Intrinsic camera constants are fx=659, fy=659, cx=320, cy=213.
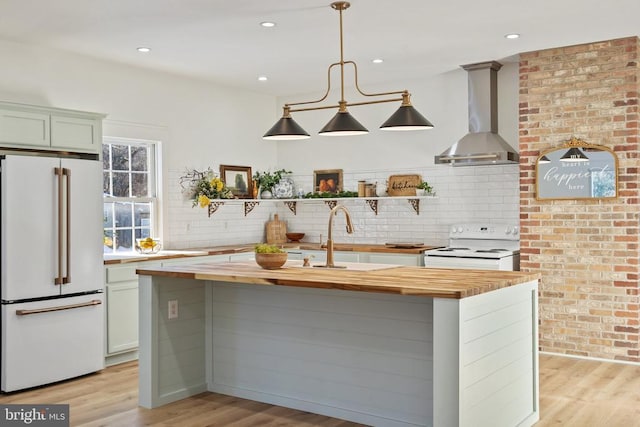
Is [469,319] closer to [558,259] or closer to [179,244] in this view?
[558,259]

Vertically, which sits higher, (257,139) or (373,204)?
(257,139)

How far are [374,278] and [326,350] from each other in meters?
0.77

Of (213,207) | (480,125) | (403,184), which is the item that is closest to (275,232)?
(213,207)

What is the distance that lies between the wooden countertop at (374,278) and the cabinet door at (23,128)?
1.49 metres

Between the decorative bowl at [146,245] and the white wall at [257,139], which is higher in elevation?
the white wall at [257,139]

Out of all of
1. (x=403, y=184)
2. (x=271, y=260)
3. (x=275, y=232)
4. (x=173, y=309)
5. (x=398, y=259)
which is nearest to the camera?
(x=271, y=260)

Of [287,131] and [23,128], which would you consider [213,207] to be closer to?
[23,128]

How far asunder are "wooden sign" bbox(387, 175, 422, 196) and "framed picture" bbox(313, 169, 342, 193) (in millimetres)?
718

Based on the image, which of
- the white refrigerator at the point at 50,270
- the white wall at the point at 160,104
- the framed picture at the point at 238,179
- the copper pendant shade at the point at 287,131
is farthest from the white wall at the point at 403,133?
the white refrigerator at the point at 50,270

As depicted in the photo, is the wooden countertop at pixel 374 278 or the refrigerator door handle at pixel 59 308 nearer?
the wooden countertop at pixel 374 278

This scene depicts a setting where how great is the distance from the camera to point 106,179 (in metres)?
6.34

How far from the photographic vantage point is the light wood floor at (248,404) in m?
4.13

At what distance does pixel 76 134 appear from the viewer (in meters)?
5.36

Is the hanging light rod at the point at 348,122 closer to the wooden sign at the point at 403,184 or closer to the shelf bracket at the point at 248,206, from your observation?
the wooden sign at the point at 403,184
